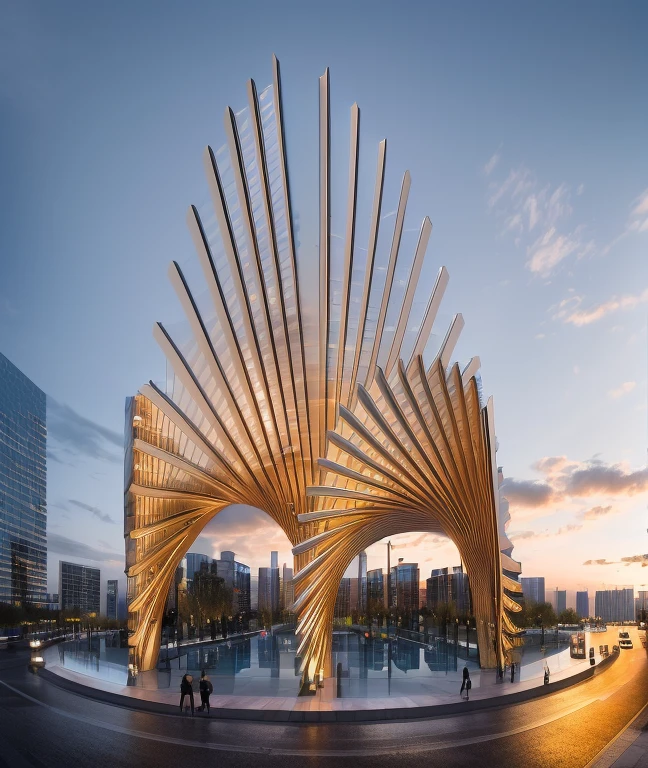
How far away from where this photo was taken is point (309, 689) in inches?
771

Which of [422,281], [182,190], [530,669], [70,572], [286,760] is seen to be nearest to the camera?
[286,760]

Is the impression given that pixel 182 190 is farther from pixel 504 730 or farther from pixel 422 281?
pixel 504 730

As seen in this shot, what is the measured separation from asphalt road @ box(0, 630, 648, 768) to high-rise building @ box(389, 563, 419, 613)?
274 ft

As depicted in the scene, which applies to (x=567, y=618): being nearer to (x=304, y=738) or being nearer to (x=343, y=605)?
(x=343, y=605)

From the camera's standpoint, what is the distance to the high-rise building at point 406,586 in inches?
3905

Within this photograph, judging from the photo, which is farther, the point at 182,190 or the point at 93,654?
the point at 93,654

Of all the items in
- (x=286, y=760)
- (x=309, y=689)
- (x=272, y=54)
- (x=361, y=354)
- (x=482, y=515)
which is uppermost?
(x=272, y=54)

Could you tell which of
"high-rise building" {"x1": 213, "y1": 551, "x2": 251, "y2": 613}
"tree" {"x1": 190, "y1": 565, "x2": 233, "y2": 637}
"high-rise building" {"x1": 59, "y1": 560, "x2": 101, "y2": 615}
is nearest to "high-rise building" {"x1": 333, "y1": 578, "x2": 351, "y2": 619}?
"high-rise building" {"x1": 213, "y1": 551, "x2": 251, "y2": 613}

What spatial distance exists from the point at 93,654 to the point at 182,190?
22.2 m

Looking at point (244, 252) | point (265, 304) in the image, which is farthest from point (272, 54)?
point (265, 304)

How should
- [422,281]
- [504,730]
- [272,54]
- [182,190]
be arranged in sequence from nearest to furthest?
[504,730] → [272,54] → [422,281] → [182,190]

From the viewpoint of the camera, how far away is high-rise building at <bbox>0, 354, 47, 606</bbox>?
4136 inches

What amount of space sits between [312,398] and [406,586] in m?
89.1

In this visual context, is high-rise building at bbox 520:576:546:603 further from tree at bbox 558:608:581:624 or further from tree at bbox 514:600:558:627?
tree at bbox 514:600:558:627
